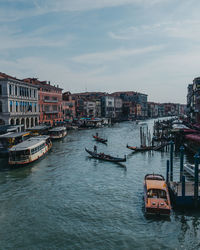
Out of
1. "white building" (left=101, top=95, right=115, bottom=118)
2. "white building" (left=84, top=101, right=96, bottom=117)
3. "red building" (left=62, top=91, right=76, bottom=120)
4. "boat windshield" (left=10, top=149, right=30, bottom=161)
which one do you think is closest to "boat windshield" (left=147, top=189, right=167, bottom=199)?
"boat windshield" (left=10, top=149, right=30, bottom=161)

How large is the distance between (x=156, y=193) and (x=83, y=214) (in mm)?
4887

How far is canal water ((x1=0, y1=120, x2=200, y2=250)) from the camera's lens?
12859 millimetres

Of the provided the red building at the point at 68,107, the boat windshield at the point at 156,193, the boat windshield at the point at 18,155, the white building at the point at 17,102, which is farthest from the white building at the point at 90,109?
the boat windshield at the point at 156,193

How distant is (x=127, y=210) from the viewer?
53.6 feet

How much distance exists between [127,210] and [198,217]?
4362 mm

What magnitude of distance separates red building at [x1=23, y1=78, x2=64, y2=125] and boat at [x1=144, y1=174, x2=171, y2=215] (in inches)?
2098

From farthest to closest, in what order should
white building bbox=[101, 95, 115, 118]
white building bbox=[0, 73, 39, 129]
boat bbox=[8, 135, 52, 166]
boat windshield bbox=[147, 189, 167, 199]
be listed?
1. white building bbox=[101, 95, 115, 118]
2. white building bbox=[0, 73, 39, 129]
3. boat bbox=[8, 135, 52, 166]
4. boat windshield bbox=[147, 189, 167, 199]

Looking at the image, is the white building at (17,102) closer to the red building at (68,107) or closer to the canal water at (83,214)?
the canal water at (83,214)

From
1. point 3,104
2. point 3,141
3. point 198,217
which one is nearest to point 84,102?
point 3,104

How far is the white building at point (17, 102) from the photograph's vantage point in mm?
47656

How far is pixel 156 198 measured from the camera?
15758 millimetres

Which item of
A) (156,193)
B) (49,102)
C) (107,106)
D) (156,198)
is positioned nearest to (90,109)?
(107,106)

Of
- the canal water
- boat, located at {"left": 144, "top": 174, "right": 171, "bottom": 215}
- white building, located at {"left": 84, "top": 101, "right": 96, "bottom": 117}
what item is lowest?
the canal water

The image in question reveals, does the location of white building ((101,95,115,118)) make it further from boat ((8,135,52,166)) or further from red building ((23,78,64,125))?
boat ((8,135,52,166))
